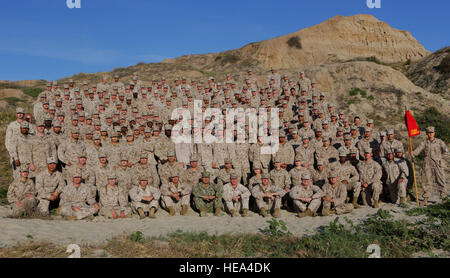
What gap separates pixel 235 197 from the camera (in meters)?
8.70

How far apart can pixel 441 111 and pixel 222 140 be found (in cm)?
1454

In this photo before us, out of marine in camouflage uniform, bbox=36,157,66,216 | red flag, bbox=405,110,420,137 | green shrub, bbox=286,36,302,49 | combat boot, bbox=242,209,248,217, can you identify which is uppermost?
green shrub, bbox=286,36,302,49

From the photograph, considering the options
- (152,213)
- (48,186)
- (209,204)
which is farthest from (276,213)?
(48,186)

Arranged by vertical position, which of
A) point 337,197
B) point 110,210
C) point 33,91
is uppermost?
point 33,91

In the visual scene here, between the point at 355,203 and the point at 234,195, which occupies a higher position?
the point at 234,195

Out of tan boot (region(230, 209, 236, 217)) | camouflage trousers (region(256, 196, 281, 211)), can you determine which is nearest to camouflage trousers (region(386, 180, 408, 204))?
camouflage trousers (region(256, 196, 281, 211))

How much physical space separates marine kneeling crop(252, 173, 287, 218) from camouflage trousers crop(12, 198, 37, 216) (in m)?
5.71

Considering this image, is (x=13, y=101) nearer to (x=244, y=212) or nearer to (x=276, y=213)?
→ (x=244, y=212)

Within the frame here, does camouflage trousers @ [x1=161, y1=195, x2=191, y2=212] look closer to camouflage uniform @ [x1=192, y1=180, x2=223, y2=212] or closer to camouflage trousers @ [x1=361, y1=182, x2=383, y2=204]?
camouflage uniform @ [x1=192, y1=180, x2=223, y2=212]

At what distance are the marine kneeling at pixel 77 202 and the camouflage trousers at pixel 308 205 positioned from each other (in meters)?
5.25

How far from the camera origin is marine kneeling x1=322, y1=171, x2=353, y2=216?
27.1 ft

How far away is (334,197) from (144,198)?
513 cm

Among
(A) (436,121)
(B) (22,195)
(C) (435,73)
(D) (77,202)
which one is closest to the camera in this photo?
(D) (77,202)

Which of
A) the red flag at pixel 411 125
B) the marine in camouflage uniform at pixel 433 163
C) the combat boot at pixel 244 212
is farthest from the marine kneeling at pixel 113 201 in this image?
the red flag at pixel 411 125
